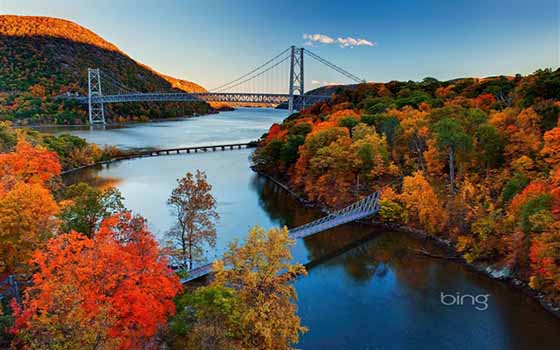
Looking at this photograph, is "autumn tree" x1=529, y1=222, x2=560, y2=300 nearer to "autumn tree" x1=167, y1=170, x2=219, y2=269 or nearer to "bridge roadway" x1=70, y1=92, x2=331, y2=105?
"autumn tree" x1=167, y1=170, x2=219, y2=269

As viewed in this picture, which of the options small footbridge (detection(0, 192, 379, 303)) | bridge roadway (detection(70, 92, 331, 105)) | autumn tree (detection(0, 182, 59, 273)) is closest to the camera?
small footbridge (detection(0, 192, 379, 303))

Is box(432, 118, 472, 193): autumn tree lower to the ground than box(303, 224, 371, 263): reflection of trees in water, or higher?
higher

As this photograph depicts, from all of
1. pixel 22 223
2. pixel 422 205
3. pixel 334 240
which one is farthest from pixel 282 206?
pixel 22 223

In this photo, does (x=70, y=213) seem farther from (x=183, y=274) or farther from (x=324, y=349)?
(x=324, y=349)

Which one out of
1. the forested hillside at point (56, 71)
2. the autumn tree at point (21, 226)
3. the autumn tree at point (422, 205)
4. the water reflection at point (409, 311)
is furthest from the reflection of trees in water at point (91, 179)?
the forested hillside at point (56, 71)

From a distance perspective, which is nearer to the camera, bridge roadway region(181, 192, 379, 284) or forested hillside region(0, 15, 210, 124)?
bridge roadway region(181, 192, 379, 284)

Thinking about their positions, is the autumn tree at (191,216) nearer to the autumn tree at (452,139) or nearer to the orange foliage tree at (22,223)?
the orange foliage tree at (22,223)

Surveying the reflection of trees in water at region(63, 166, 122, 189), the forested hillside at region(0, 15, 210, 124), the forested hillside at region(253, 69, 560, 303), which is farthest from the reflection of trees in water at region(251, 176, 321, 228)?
the forested hillside at region(0, 15, 210, 124)
